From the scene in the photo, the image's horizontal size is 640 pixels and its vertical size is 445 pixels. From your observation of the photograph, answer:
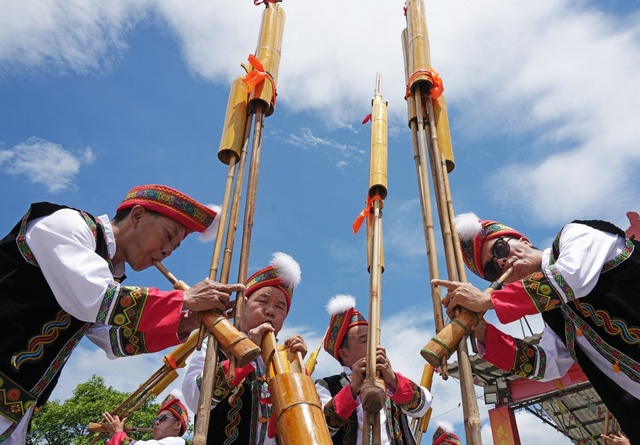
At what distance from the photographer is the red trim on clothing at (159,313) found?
2.22 metres

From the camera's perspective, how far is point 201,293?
7.66ft

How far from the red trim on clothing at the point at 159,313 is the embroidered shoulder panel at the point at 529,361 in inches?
67.3

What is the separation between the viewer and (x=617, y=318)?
2.37 metres

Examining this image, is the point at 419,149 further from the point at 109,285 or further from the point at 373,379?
the point at 109,285

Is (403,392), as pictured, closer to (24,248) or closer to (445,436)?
(24,248)

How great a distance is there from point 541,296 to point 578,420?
46.0ft

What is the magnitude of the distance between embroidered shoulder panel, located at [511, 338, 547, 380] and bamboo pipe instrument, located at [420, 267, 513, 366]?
496 millimetres

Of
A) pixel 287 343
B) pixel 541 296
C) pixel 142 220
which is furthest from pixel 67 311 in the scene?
pixel 541 296

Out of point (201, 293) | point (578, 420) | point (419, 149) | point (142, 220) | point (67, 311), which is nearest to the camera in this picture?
point (67, 311)

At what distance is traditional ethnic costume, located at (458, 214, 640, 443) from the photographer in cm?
235

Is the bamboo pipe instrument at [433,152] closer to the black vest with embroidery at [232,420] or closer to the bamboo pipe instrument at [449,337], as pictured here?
the bamboo pipe instrument at [449,337]

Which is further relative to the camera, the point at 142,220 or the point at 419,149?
the point at 419,149

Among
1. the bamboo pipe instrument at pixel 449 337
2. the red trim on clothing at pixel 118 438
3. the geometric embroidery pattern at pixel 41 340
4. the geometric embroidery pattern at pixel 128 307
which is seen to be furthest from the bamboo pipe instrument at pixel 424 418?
the red trim on clothing at pixel 118 438

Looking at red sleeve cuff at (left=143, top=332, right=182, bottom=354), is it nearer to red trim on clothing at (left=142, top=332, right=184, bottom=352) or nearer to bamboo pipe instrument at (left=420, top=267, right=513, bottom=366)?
red trim on clothing at (left=142, top=332, right=184, bottom=352)
